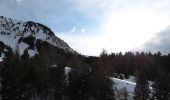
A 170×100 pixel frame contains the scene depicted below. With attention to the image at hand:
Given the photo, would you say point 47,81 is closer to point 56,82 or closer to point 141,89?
point 56,82

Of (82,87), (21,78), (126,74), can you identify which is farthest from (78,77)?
(126,74)

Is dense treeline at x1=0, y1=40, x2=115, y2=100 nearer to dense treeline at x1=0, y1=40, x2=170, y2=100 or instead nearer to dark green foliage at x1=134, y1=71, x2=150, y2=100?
dense treeline at x1=0, y1=40, x2=170, y2=100

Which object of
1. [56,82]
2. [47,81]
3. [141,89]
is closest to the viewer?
[47,81]

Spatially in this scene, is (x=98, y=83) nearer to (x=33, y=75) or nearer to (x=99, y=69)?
(x=99, y=69)

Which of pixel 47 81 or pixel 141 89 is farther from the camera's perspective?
pixel 141 89

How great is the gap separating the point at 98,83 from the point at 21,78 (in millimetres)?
19375

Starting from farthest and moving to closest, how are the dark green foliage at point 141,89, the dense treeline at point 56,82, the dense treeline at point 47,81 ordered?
the dark green foliage at point 141,89 < the dense treeline at point 56,82 < the dense treeline at point 47,81

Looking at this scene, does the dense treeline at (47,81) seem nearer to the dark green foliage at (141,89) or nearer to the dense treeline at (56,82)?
the dense treeline at (56,82)

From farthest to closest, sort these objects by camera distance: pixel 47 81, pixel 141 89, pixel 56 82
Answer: pixel 141 89 < pixel 56 82 < pixel 47 81

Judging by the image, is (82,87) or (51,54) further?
(51,54)

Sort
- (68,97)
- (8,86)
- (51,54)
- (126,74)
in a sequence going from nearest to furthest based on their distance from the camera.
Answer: (8,86) → (68,97) → (51,54) → (126,74)

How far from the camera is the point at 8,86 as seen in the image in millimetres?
77500

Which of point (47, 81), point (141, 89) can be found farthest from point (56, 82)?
point (141, 89)

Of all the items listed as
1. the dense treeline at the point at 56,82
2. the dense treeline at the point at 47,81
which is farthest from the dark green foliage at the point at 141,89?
the dense treeline at the point at 47,81
